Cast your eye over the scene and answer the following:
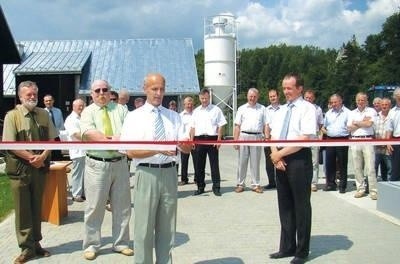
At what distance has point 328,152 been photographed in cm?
1078

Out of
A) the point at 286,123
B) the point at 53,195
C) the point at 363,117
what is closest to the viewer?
the point at 286,123

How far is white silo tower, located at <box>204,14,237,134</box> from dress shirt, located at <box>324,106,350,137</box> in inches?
870

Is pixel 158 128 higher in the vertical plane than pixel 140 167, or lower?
higher

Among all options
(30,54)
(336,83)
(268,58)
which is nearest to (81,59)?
(30,54)

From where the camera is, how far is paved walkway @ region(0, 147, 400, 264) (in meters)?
6.13

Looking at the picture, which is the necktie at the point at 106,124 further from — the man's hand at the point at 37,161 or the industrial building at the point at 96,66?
the industrial building at the point at 96,66

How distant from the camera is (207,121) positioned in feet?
34.2

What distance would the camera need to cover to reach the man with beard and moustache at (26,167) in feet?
19.3

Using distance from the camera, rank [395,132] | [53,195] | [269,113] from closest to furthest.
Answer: [53,195] → [395,132] → [269,113]

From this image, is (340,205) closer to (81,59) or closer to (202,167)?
(202,167)

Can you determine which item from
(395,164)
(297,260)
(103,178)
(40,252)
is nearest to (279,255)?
(297,260)

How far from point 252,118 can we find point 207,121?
96 cm

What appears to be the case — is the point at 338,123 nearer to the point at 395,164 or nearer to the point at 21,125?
the point at 395,164

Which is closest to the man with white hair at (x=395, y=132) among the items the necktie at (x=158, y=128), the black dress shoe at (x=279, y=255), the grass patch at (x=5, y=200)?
the black dress shoe at (x=279, y=255)
